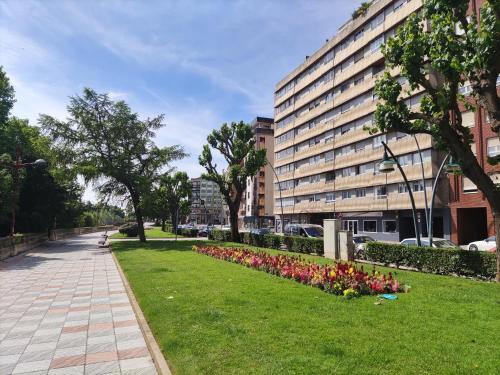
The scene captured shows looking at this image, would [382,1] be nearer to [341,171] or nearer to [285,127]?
[341,171]

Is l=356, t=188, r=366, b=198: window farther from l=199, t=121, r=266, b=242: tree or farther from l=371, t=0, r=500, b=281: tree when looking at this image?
l=371, t=0, r=500, b=281: tree

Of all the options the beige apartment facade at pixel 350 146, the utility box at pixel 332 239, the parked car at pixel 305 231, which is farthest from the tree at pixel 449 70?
the parked car at pixel 305 231

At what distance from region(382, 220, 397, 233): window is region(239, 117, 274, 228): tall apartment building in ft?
132

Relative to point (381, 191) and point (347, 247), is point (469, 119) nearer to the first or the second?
point (381, 191)

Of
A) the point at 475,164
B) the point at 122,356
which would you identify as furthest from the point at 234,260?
the point at 122,356

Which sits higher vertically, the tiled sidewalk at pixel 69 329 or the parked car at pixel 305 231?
the parked car at pixel 305 231

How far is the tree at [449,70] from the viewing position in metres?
9.62

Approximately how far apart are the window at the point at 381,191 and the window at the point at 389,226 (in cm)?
267

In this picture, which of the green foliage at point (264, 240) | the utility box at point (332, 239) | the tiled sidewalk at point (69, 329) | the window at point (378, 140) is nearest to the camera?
the tiled sidewalk at point (69, 329)

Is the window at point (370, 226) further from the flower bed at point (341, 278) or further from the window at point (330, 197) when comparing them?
the flower bed at point (341, 278)

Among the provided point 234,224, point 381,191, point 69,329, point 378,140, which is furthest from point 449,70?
point 378,140

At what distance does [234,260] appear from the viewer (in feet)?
55.8

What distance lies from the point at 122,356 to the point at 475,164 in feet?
34.9

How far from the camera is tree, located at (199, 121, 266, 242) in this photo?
32.0m
